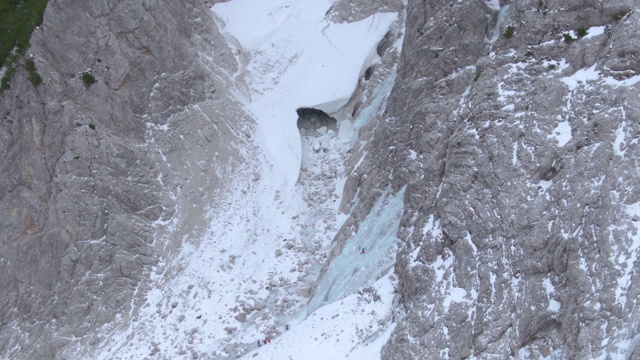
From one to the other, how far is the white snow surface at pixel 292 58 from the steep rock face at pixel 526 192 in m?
8.47

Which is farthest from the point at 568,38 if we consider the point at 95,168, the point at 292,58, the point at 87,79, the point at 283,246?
the point at 87,79

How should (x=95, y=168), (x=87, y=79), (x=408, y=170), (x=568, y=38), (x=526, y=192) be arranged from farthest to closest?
(x=87, y=79) → (x=95, y=168) → (x=408, y=170) → (x=568, y=38) → (x=526, y=192)

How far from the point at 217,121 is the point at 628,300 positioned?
21541 mm

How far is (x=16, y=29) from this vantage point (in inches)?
1316

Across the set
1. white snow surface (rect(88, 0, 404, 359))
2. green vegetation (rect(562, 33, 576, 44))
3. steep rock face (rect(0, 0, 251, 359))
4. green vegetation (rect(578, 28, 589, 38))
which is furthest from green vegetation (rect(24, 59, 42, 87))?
green vegetation (rect(578, 28, 589, 38))

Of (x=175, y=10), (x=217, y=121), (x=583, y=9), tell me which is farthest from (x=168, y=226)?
(x=583, y=9)

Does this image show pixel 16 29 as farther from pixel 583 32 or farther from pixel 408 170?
pixel 583 32

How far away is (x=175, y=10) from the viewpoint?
39062 mm

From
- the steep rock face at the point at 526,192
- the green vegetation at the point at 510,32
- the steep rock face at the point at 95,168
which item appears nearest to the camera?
the steep rock face at the point at 526,192

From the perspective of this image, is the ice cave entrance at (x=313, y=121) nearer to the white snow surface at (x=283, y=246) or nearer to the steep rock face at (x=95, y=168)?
the white snow surface at (x=283, y=246)

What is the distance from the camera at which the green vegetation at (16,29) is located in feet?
108

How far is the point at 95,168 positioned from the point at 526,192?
56.2 feet

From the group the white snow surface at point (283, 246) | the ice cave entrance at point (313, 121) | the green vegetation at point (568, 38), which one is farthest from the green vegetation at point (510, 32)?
the ice cave entrance at point (313, 121)

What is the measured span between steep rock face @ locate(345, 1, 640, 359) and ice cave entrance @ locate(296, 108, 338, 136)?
8724 mm
